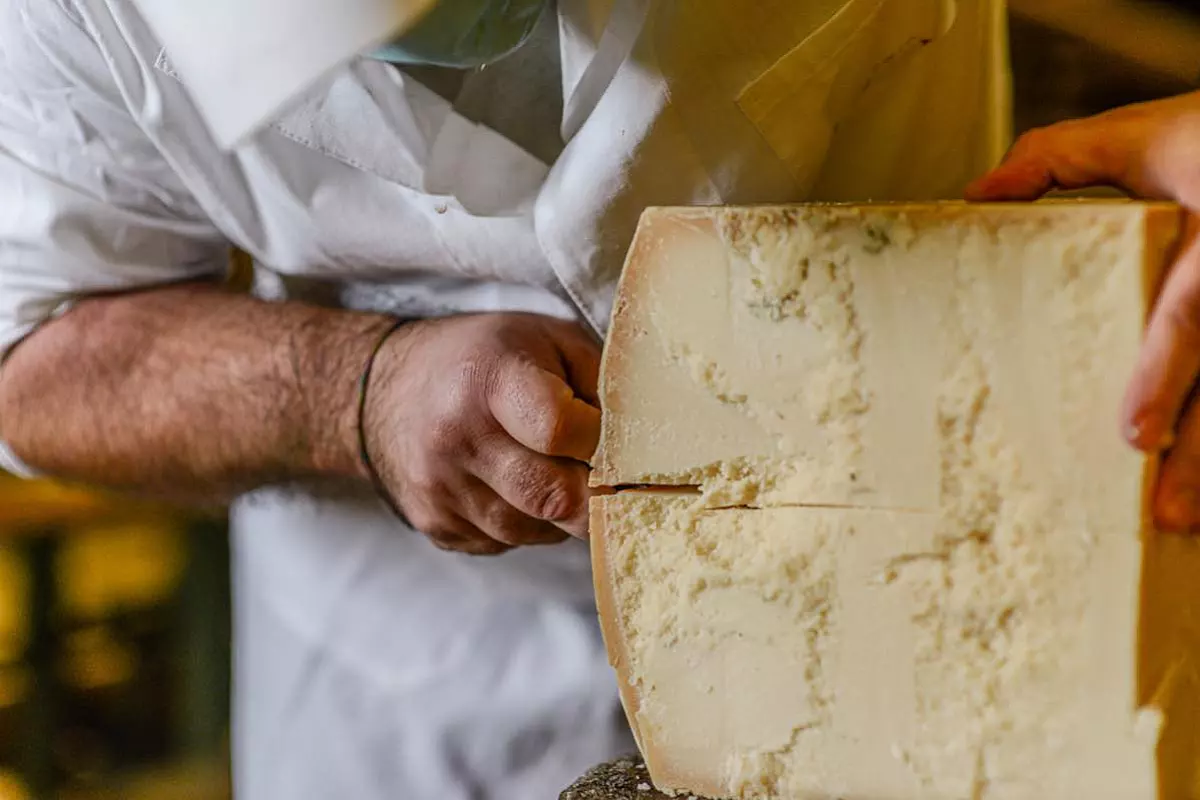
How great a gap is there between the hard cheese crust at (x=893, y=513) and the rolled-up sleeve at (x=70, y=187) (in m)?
0.54

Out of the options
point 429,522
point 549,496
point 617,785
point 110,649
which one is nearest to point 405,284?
point 429,522

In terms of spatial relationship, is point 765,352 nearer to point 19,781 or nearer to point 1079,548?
point 1079,548

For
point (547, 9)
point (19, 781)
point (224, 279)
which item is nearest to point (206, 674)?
point (19, 781)

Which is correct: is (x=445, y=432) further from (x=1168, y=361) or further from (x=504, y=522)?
(x=1168, y=361)

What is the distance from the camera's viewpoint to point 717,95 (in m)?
0.66

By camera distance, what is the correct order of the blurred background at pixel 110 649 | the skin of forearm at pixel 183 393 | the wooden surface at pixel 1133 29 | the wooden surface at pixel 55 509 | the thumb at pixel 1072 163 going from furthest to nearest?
the blurred background at pixel 110 649 → the wooden surface at pixel 55 509 → the wooden surface at pixel 1133 29 → the skin of forearm at pixel 183 393 → the thumb at pixel 1072 163

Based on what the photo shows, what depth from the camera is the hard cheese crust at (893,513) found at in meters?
0.50

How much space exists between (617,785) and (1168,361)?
0.39m

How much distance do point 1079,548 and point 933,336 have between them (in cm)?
12

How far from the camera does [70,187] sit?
92cm

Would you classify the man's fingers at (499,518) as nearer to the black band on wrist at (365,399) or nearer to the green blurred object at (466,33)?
the black band on wrist at (365,399)

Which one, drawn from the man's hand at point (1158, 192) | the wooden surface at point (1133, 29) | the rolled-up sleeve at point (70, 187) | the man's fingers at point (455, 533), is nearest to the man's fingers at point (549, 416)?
the man's fingers at point (455, 533)

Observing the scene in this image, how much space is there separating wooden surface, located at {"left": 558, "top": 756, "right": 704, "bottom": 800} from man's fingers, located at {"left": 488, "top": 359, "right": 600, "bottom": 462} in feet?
0.64

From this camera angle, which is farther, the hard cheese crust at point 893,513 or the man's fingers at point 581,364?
the man's fingers at point 581,364
